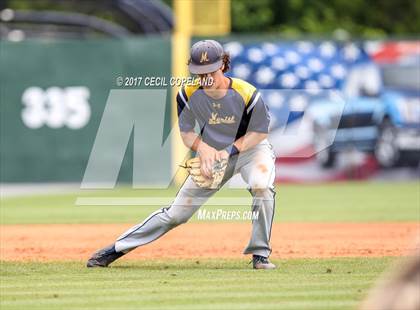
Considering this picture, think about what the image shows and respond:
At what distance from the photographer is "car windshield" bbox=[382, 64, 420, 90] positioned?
2214cm

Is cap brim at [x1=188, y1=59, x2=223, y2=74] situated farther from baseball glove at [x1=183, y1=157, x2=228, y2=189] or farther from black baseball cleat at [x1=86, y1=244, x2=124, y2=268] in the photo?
black baseball cleat at [x1=86, y1=244, x2=124, y2=268]

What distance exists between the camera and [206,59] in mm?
8648

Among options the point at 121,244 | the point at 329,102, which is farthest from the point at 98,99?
the point at 121,244

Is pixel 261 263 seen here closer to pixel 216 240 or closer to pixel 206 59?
pixel 206 59

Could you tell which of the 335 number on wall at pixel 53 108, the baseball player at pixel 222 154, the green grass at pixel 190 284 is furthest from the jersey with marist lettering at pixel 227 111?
the 335 number on wall at pixel 53 108

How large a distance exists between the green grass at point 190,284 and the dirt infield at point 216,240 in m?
0.89

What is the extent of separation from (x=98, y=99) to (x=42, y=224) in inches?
309

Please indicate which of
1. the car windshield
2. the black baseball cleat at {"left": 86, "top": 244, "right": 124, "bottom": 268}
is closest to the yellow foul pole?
the car windshield

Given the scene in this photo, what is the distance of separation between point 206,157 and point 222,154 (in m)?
0.17

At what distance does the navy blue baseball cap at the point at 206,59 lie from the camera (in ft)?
28.4

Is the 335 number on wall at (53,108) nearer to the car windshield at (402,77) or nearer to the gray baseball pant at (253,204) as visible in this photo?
the car windshield at (402,77)

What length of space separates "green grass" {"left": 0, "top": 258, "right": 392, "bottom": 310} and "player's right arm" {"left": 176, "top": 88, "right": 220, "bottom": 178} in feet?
3.18

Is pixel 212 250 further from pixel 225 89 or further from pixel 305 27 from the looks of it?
pixel 305 27

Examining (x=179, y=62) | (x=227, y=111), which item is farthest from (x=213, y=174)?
(x=179, y=62)
